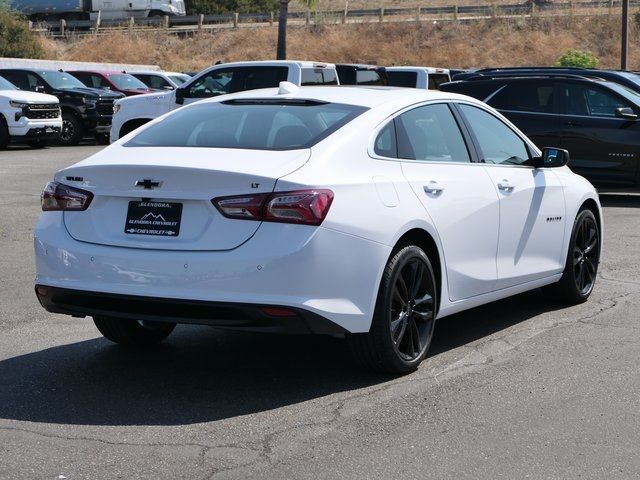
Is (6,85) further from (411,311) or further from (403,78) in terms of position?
(411,311)

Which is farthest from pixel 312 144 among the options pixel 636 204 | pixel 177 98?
pixel 177 98

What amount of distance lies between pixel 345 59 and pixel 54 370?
59.4m

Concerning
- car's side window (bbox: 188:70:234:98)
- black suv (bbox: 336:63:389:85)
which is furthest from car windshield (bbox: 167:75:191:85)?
car's side window (bbox: 188:70:234:98)

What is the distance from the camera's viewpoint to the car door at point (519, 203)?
7.32 meters

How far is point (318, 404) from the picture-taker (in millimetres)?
5707

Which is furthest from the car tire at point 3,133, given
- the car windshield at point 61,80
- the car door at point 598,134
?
the car door at point 598,134

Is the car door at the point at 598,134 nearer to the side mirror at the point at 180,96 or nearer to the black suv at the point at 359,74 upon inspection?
the black suv at the point at 359,74

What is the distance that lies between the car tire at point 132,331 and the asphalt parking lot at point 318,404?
101 millimetres

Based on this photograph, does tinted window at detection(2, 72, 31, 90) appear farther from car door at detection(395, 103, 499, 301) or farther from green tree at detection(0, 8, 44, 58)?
green tree at detection(0, 8, 44, 58)

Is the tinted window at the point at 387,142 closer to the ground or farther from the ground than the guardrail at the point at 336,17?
closer to the ground

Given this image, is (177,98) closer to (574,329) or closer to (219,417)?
(574,329)

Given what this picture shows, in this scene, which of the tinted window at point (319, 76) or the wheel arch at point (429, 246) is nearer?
the wheel arch at point (429, 246)

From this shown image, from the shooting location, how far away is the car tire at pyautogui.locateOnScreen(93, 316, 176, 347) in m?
6.82

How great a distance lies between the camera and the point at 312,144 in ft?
19.6
